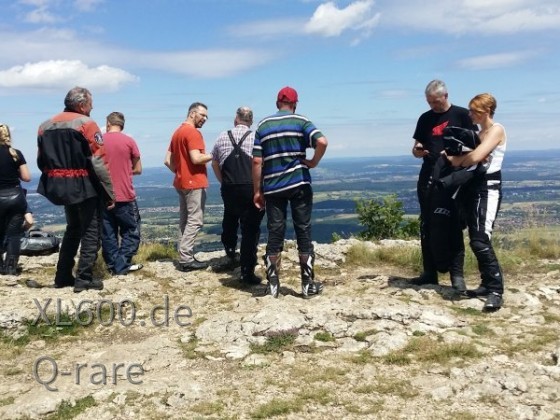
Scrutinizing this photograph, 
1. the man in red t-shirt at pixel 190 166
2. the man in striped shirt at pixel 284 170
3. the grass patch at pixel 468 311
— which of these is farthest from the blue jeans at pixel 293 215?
the grass patch at pixel 468 311

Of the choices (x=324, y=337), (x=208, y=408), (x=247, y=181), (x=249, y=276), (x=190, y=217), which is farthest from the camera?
(x=190, y=217)

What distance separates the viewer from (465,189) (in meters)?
5.79

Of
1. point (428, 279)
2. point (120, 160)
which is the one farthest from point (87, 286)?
point (428, 279)

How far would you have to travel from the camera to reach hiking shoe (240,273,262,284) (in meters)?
7.21

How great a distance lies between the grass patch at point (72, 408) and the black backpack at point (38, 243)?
597cm

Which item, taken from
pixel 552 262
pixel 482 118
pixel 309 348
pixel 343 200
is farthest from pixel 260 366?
pixel 343 200

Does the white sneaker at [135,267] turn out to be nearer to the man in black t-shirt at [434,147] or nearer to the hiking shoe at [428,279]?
the hiking shoe at [428,279]

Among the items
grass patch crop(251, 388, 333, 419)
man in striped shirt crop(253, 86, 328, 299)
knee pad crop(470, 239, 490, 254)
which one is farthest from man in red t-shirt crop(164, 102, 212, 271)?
grass patch crop(251, 388, 333, 419)

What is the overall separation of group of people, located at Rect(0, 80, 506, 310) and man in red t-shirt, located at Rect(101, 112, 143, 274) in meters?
0.02

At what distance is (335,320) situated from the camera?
210 inches

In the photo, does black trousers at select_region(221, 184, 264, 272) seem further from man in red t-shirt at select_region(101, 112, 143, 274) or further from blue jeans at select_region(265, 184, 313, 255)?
man in red t-shirt at select_region(101, 112, 143, 274)

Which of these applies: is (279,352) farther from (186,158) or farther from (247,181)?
(186,158)

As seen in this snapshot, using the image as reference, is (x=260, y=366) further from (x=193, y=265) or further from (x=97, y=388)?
(x=193, y=265)

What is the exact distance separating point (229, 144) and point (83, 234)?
2.26 meters
